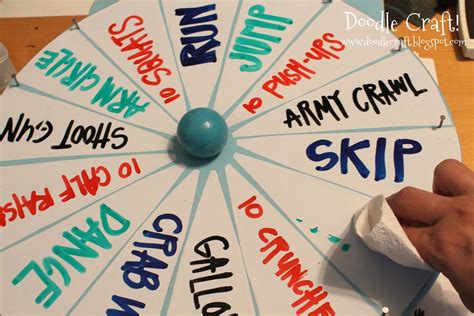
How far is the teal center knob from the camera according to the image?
84cm

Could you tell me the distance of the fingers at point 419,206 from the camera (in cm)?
70

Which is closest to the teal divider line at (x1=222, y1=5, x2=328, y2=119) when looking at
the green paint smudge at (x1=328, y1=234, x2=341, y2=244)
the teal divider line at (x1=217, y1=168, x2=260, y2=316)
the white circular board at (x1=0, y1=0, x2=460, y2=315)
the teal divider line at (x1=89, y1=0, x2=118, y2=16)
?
the white circular board at (x1=0, y1=0, x2=460, y2=315)

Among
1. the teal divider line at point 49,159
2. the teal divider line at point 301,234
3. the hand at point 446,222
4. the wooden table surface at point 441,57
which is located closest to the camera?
the hand at point 446,222

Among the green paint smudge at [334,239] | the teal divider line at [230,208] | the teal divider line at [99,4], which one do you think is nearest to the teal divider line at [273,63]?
the teal divider line at [230,208]

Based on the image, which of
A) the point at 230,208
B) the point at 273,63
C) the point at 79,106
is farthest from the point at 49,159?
the point at 273,63

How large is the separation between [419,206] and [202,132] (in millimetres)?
346

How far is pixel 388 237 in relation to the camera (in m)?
0.71

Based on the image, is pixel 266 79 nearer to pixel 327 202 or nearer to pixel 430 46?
pixel 327 202

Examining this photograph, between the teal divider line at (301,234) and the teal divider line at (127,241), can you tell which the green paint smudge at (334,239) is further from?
the teal divider line at (127,241)

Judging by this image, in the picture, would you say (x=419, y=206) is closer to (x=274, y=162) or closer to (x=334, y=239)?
(x=334, y=239)

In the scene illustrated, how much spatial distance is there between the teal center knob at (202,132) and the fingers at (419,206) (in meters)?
0.29

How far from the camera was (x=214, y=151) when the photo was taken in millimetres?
858

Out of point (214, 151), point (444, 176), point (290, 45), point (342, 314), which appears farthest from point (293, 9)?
point (342, 314)

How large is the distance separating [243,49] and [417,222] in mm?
459
